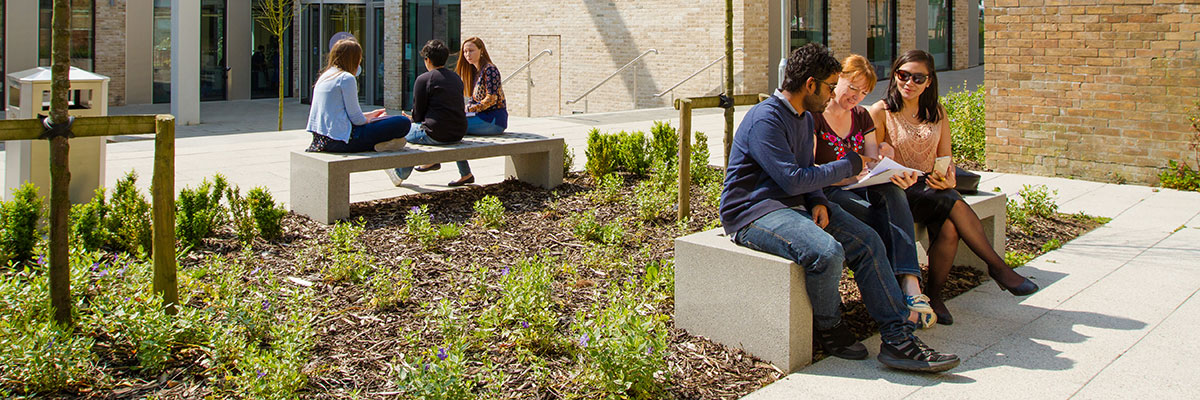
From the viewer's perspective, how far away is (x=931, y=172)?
219 inches

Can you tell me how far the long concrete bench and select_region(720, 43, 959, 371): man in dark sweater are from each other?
0.26 ft

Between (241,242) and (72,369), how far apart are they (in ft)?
8.46

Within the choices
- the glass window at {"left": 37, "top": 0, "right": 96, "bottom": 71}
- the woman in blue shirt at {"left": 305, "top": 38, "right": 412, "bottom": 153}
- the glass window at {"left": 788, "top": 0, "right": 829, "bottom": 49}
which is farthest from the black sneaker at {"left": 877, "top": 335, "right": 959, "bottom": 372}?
the glass window at {"left": 37, "top": 0, "right": 96, "bottom": 71}

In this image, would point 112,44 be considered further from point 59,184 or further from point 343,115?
point 59,184

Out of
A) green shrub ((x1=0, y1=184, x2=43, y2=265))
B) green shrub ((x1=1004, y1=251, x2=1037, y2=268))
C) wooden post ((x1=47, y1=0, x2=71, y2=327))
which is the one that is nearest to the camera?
wooden post ((x1=47, y1=0, x2=71, y2=327))

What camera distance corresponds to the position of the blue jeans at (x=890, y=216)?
16.1ft

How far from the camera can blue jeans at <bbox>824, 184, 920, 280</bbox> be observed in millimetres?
4918

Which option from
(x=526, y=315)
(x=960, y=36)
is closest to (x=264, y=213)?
(x=526, y=315)

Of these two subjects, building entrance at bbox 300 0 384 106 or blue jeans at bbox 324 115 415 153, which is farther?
building entrance at bbox 300 0 384 106

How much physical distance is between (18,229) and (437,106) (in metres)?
3.47

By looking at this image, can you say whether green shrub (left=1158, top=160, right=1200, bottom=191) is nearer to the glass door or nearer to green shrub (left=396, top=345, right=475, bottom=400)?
green shrub (left=396, top=345, right=475, bottom=400)

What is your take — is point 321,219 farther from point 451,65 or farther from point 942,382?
point 451,65

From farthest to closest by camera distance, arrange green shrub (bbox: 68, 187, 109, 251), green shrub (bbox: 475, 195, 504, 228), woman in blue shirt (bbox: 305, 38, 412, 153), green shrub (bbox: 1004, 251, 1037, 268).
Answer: woman in blue shirt (bbox: 305, 38, 412, 153)
green shrub (bbox: 475, 195, 504, 228)
green shrub (bbox: 1004, 251, 1037, 268)
green shrub (bbox: 68, 187, 109, 251)

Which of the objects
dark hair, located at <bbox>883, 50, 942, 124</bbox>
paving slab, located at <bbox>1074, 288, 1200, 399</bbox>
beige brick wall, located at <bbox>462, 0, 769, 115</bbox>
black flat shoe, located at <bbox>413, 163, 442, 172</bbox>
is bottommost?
paving slab, located at <bbox>1074, 288, 1200, 399</bbox>
